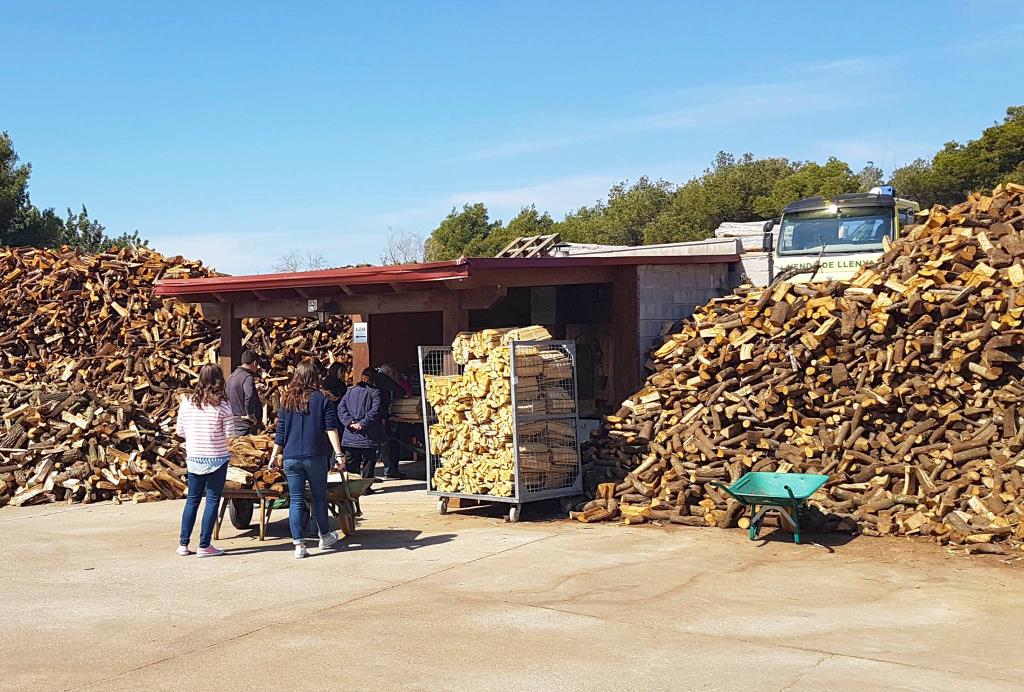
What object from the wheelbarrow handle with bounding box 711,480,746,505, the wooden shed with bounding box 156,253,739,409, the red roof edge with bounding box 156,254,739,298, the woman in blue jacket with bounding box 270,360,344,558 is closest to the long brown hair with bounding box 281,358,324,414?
the woman in blue jacket with bounding box 270,360,344,558

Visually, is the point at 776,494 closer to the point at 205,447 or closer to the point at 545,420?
the point at 545,420

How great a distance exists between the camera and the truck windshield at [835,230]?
50.2ft

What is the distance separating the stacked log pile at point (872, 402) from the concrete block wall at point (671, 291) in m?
1.25

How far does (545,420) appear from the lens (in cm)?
1166

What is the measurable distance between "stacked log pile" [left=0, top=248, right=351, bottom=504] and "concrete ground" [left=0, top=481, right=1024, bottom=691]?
24.7ft

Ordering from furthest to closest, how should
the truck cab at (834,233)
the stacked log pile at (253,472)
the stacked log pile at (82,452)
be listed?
the truck cab at (834,233) < the stacked log pile at (82,452) < the stacked log pile at (253,472)

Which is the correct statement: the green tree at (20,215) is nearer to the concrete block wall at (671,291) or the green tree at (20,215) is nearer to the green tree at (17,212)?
the green tree at (17,212)

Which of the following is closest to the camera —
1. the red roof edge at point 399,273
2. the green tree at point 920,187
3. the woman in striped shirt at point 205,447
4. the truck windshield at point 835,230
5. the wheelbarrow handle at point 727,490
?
the woman in striped shirt at point 205,447

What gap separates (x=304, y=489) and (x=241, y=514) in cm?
165

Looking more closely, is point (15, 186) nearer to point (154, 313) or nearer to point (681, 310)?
point (154, 313)

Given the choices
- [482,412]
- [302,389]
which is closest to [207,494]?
[302,389]

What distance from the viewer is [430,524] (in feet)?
37.9

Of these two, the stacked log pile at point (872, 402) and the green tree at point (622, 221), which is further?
the green tree at point (622, 221)

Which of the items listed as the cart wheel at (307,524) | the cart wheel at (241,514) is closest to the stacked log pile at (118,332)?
the cart wheel at (241,514)
